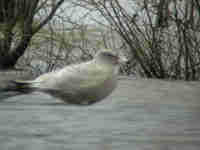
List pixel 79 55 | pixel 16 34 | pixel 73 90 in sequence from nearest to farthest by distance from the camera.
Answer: pixel 73 90 → pixel 16 34 → pixel 79 55

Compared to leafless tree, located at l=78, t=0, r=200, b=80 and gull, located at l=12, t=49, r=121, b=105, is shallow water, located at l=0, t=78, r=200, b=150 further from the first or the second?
leafless tree, located at l=78, t=0, r=200, b=80

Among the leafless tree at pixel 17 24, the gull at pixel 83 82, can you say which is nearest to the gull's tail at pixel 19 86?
the gull at pixel 83 82

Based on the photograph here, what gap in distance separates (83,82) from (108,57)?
0.27 feet

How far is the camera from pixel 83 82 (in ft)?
3.42

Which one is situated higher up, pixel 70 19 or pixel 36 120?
pixel 70 19

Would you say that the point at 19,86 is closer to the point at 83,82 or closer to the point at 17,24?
the point at 83,82

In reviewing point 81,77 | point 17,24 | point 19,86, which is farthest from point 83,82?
point 17,24

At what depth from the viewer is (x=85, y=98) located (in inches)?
41.3

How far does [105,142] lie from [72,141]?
0.14 feet

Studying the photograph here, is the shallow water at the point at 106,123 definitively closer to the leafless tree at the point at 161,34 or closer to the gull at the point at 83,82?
the gull at the point at 83,82

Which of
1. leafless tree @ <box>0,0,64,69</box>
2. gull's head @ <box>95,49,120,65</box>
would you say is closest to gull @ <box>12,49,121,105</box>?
gull's head @ <box>95,49,120,65</box>

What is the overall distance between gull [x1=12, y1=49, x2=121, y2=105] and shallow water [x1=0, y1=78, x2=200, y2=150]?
3 cm

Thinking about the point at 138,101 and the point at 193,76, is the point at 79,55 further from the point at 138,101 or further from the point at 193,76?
the point at 138,101

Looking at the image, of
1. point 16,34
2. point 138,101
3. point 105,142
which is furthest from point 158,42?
point 105,142
